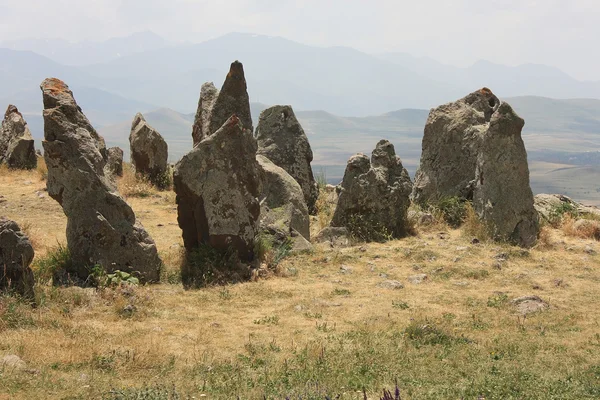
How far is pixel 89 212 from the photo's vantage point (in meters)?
11.0

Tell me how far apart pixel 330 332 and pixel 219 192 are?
441 cm

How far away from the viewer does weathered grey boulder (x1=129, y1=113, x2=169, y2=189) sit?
2194 centimetres

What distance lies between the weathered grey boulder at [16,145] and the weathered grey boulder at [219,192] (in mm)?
13208

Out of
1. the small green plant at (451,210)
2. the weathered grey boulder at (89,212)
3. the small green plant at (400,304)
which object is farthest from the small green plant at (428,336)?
the small green plant at (451,210)

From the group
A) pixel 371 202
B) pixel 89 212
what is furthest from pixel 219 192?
pixel 371 202

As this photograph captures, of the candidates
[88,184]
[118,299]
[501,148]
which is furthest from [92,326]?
[501,148]

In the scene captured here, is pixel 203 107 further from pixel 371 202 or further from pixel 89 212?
pixel 89 212

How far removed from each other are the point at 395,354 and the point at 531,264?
6.93 m

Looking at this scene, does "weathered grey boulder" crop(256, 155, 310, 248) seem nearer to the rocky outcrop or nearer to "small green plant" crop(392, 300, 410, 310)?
"small green plant" crop(392, 300, 410, 310)

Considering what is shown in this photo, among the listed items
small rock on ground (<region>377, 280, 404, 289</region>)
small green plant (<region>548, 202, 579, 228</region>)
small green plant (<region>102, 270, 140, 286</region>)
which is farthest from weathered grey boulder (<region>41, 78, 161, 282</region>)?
small green plant (<region>548, 202, 579, 228</region>)

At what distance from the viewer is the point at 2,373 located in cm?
662

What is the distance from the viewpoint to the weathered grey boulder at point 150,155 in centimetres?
2194

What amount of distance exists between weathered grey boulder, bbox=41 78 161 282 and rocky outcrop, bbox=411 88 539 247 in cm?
912

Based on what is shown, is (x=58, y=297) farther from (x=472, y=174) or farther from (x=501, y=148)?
(x=472, y=174)
